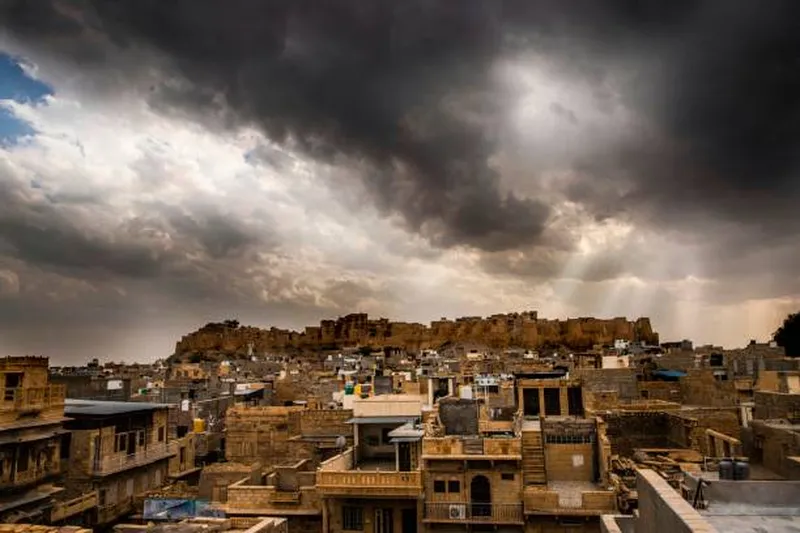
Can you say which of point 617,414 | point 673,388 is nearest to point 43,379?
point 617,414

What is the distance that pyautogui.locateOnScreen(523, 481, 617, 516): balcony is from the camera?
2653cm

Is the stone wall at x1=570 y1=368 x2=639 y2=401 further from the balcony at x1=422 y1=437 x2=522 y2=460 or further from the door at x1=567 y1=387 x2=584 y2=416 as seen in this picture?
the balcony at x1=422 y1=437 x2=522 y2=460

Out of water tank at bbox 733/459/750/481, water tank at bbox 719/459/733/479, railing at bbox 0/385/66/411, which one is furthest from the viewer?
railing at bbox 0/385/66/411

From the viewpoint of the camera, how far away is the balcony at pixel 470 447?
28141 millimetres

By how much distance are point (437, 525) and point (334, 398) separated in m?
25.2

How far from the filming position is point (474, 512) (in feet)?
92.1

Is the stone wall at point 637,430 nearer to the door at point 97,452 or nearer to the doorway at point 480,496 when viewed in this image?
the doorway at point 480,496

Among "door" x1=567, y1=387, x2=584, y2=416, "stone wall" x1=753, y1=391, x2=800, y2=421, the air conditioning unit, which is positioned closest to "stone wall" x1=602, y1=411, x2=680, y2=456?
"door" x1=567, y1=387, x2=584, y2=416

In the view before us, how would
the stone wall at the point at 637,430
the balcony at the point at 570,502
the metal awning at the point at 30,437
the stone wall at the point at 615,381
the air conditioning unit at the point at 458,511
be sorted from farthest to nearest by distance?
the stone wall at the point at 615,381 < the stone wall at the point at 637,430 < the air conditioning unit at the point at 458,511 < the balcony at the point at 570,502 < the metal awning at the point at 30,437

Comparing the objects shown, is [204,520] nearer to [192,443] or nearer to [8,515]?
[8,515]

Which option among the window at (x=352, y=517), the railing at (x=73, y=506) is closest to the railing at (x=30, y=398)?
the railing at (x=73, y=506)

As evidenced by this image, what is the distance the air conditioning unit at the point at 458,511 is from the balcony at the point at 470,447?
2176mm

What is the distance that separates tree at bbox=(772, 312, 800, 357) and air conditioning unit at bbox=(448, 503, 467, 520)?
2695 inches

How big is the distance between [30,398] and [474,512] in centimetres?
2023
